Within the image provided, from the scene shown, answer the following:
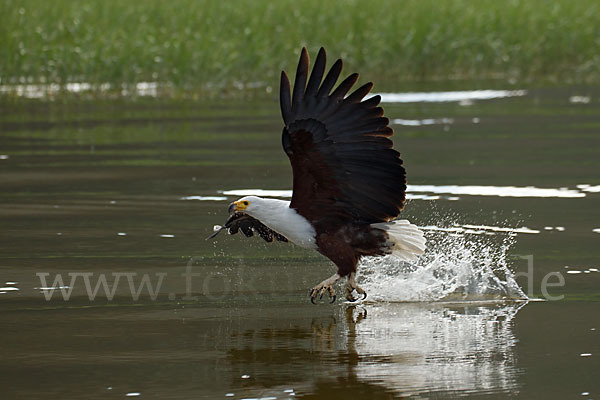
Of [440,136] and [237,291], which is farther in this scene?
[440,136]

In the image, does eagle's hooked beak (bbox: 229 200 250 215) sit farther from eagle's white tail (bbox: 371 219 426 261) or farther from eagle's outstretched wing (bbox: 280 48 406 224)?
Answer: eagle's white tail (bbox: 371 219 426 261)

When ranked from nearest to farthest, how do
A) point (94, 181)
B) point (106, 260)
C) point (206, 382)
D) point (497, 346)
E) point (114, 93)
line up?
point (206, 382), point (497, 346), point (106, 260), point (94, 181), point (114, 93)

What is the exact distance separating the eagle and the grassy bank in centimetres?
1521

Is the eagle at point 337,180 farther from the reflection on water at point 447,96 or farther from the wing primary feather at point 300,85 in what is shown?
the reflection on water at point 447,96

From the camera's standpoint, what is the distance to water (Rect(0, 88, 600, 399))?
238 inches

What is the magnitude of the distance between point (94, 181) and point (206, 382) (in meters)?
7.12

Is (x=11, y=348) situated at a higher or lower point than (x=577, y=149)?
lower

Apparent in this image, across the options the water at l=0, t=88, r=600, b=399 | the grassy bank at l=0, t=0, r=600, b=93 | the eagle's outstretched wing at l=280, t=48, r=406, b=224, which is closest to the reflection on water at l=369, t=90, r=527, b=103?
the grassy bank at l=0, t=0, r=600, b=93

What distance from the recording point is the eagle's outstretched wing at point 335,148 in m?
7.38

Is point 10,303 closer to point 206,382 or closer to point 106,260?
point 106,260

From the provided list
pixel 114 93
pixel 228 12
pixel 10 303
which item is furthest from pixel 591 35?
pixel 10 303

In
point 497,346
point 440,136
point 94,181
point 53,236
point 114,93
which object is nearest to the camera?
point 497,346

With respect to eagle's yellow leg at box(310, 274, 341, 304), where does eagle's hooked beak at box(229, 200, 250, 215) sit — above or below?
above

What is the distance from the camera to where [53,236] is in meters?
9.84
